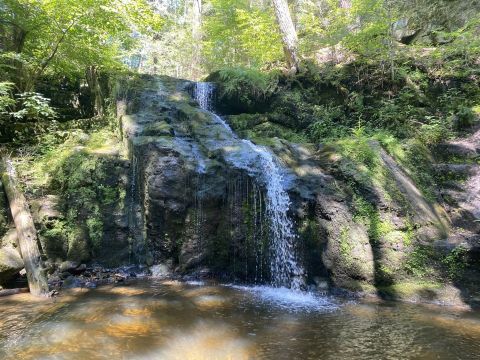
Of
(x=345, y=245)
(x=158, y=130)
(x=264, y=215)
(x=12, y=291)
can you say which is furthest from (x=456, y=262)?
(x=12, y=291)

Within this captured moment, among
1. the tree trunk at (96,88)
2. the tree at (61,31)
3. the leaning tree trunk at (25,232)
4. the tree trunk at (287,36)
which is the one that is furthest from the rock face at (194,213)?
the tree trunk at (287,36)

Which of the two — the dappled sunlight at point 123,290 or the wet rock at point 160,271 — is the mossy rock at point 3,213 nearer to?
the dappled sunlight at point 123,290

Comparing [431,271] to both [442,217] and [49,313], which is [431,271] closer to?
[442,217]

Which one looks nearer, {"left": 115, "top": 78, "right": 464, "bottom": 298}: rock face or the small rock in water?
the small rock in water

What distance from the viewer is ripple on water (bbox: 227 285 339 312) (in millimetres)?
6094

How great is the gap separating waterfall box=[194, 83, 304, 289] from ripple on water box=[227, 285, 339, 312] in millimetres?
363

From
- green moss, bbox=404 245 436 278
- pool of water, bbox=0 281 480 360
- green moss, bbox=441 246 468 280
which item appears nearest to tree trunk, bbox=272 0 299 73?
green moss, bbox=404 245 436 278

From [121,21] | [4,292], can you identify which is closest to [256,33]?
[121,21]

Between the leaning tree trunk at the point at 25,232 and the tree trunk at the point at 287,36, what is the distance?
9553 millimetres

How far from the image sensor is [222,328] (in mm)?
5035

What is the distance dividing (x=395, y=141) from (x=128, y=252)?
720cm

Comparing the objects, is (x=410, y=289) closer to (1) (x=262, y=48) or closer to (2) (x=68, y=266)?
(2) (x=68, y=266)

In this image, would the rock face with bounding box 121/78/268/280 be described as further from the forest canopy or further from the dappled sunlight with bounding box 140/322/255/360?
the forest canopy

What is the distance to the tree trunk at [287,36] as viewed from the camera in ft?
43.0
